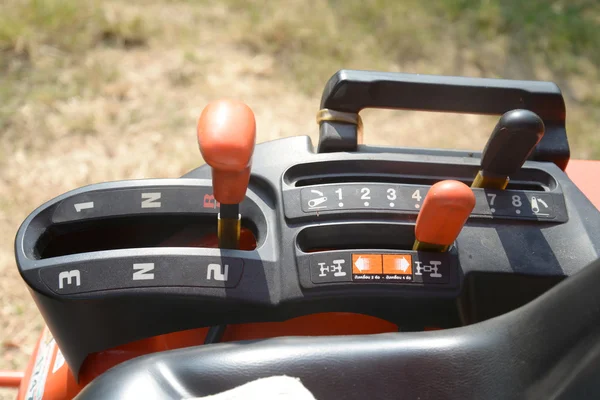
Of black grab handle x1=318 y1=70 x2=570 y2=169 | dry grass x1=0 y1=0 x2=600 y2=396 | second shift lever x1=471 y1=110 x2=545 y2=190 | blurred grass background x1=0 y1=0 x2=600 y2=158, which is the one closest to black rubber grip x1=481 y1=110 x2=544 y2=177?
second shift lever x1=471 y1=110 x2=545 y2=190

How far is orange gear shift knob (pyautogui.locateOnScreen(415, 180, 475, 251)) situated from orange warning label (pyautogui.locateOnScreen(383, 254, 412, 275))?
0.11 ft

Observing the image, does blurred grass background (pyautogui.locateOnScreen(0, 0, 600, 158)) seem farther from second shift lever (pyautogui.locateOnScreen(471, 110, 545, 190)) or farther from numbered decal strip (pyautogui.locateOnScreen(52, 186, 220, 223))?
second shift lever (pyautogui.locateOnScreen(471, 110, 545, 190))

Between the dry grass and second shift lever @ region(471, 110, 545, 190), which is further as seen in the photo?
the dry grass

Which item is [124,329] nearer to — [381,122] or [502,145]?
[502,145]

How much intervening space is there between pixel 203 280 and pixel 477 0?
1.95m

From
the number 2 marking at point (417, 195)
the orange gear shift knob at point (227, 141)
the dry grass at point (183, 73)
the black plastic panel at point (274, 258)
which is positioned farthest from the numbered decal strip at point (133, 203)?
the dry grass at point (183, 73)

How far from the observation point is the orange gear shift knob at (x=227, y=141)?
59cm

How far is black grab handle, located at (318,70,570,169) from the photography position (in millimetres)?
796

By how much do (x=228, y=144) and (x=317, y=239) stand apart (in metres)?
0.19

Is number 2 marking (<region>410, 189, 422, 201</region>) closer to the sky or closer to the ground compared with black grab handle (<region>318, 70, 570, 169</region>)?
closer to the ground

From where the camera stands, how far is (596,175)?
928mm

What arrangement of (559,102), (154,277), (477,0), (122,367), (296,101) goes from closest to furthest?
1. (122,367)
2. (154,277)
3. (559,102)
4. (296,101)
5. (477,0)

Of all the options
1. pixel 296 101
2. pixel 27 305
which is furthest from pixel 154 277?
pixel 296 101

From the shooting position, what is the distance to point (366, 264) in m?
0.69
